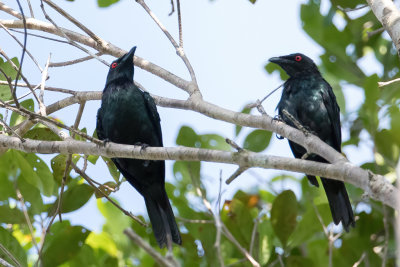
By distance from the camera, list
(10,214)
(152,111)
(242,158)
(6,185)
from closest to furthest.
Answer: (242,158)
(10,214)
(6,185)
(152,111)

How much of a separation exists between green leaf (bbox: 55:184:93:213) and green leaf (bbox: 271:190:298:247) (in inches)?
62.5

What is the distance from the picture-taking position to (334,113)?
5.59 m

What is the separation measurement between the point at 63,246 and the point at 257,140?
1883 mm

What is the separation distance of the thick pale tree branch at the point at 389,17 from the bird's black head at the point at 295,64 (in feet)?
6.95

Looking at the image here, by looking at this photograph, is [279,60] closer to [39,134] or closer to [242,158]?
[39,134]

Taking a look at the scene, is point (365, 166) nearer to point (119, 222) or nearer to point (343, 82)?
point (343, 82)

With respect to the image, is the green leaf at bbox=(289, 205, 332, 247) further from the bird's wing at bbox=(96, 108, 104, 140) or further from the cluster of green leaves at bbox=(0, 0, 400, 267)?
the bird's wing at bbox=(96, 108, 104, 140)

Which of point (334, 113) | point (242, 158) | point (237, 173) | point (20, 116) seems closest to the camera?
point (242, 158)

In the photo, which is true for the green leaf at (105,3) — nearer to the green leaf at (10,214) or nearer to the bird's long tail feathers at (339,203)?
the green leaf at (10,214)

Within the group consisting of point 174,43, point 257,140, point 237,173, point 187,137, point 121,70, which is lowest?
point 237,173

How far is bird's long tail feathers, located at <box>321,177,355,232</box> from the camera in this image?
4.95 metres

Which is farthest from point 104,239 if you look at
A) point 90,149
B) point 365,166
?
point 365,166

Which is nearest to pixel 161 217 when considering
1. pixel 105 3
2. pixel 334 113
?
pixel 334 113

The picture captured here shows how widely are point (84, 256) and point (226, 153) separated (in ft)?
7.33
